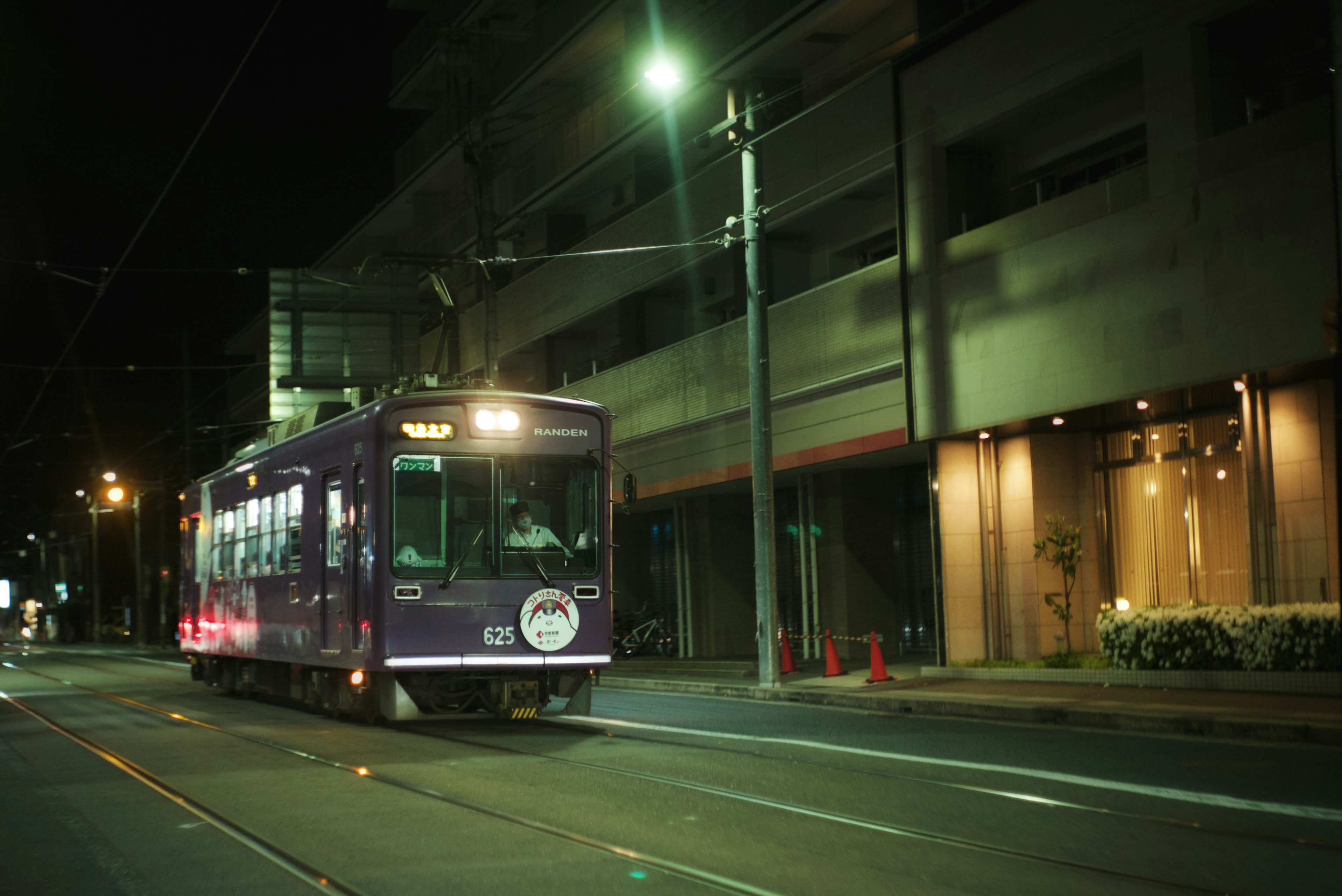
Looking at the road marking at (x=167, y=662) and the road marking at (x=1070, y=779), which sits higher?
the road marking at (x=1070, y=779)

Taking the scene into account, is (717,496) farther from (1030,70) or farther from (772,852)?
(772,852)

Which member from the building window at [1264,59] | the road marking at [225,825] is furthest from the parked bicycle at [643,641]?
the building window at [1264,59]

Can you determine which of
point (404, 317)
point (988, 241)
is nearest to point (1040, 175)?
point (988, 241)

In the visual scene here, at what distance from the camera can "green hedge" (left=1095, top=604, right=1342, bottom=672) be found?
1523cm

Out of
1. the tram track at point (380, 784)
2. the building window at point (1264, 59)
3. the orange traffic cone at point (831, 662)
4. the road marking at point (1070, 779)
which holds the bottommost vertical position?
the road marking at point (1070, 779)

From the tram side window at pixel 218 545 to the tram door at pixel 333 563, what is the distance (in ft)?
19.2

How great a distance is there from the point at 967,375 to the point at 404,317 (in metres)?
21.9

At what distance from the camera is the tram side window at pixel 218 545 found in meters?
20.7

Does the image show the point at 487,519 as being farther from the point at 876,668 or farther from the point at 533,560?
the point at 876,668

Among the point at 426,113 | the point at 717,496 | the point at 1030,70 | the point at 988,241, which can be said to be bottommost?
the point at 717,496

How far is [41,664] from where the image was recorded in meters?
37.6

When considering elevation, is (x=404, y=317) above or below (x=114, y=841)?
above

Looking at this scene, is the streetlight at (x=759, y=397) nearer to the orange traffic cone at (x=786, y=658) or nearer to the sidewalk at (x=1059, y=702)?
the sidewalk at (x=1059, y=702)

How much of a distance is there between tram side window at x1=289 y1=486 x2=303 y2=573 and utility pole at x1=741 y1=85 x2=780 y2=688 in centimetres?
691
